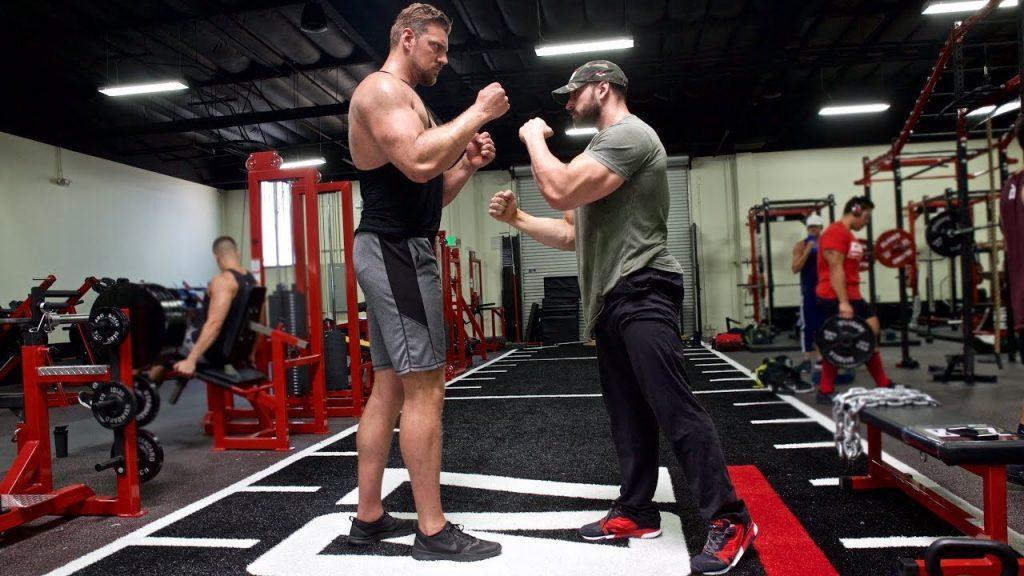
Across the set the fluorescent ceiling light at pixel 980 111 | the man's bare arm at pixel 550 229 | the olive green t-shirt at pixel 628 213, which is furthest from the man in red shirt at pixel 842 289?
the olive green t-shirt at pixel 628 213

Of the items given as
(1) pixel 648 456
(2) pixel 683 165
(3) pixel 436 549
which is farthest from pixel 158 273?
(2) pixel 683 165

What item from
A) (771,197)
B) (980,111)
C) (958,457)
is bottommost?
(958,457)

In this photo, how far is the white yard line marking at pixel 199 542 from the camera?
6.55 feet

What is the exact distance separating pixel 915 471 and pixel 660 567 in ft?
4.90

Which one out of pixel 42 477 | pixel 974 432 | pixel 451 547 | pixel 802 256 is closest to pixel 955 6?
pixel 802 256

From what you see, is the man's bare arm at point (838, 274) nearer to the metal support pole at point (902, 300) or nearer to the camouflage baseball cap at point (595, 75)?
the metal support pole at point (902, 300)

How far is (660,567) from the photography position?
5.62ft

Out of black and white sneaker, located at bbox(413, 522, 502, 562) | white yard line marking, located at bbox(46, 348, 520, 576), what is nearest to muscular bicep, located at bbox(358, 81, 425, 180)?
black and white sneaker, located at bbox(413, 522, 502, 562)

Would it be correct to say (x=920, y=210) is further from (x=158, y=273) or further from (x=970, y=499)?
(x=158, y=273)

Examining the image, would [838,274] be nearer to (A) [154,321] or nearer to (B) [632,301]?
(B) [632,301]

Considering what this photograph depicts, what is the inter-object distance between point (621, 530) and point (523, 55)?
741 centimetres

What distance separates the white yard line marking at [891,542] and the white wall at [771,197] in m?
9.64

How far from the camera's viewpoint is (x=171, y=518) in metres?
2.30

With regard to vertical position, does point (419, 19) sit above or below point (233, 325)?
above
